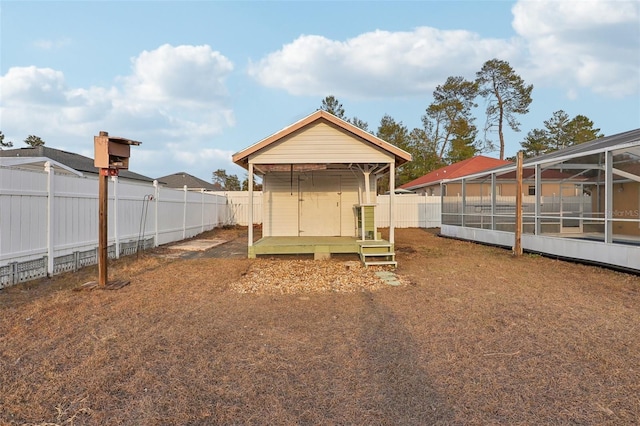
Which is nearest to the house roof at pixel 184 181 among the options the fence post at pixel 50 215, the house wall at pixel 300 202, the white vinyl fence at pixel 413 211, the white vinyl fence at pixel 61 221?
the white vinyl fence at pixel 413 211

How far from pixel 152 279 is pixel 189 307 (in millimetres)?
2219

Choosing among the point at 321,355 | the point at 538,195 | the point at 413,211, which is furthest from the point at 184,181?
the point at 321,355

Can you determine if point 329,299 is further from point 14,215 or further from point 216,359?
point 14,215

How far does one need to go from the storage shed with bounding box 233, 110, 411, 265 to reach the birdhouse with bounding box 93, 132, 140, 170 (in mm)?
2807

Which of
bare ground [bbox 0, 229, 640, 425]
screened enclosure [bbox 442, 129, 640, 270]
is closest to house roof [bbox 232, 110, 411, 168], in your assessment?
bare ground [bbox 0, 229, 640, 425]

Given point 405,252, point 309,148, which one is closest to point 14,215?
point 309,148

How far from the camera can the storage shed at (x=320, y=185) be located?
354 inches

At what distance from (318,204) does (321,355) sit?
8.01 m

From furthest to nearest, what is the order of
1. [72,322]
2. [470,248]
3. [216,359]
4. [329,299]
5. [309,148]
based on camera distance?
[470,248]
[309,148]
[329,299]
[72,322]
[216,359]

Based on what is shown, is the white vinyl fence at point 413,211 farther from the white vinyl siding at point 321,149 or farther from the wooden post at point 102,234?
the wooden post at point 102,234

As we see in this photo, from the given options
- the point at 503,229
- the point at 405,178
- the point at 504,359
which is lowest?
the point at 504,359

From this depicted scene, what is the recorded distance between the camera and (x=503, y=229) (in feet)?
41.4

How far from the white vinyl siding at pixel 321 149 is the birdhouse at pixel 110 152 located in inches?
119

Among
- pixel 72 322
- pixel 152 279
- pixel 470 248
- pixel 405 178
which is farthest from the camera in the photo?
pixel 405 178
